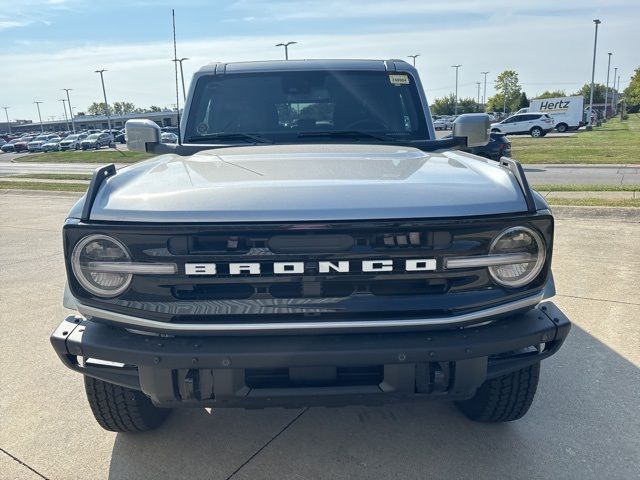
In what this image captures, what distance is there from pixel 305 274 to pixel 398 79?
2289 millimetres

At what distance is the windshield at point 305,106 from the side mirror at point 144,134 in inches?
8.9

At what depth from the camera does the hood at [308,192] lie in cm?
211

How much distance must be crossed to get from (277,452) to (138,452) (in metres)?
0.71

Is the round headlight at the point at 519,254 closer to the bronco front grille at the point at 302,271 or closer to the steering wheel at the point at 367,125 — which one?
the bronco front grille at the point at 302,271

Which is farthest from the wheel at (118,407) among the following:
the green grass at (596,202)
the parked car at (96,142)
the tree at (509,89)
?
the tree at (509,89)

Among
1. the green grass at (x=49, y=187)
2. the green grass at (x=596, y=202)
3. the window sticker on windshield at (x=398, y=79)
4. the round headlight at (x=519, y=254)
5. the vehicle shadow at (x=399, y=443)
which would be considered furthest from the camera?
the green grass at (x=49, y=187)

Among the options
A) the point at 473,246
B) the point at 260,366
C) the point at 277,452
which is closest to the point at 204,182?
Result: the point at 260,366

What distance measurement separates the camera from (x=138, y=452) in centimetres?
279

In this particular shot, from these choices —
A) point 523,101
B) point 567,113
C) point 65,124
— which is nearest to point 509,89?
point 523,101

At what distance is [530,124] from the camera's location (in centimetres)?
3572

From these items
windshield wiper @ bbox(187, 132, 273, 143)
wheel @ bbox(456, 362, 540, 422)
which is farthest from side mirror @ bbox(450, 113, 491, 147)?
wheel @ bbox(456, 362, 540, 422)

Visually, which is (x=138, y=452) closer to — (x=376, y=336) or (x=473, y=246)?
(x=376, y=336)

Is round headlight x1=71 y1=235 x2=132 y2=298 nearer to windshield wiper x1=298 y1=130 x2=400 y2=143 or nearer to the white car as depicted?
windshield wiper x1=298 y1=130 x2=400 y2=143

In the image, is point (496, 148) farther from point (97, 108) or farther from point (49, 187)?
point (97, 108)
